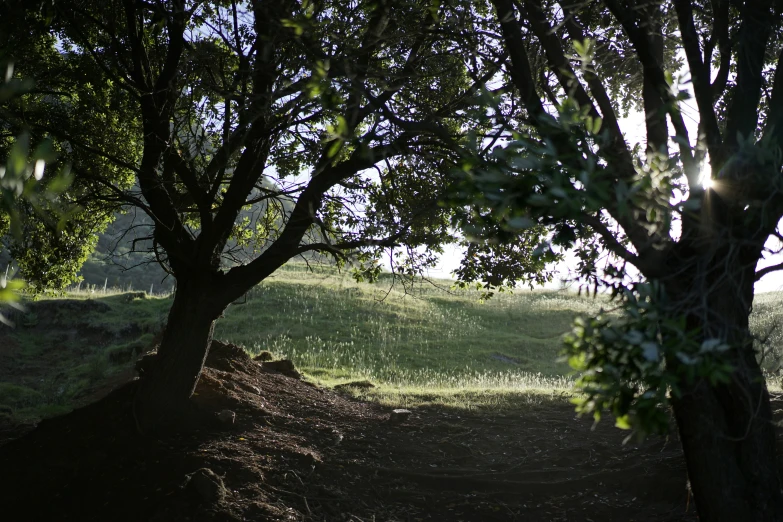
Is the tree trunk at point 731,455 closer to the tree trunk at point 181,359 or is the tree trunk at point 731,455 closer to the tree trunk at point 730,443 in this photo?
the tree trunk at point 730,443

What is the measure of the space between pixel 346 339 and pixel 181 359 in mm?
15902

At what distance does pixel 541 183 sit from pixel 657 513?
4668 millimetres

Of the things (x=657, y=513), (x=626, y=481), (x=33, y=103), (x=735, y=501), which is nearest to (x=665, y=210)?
(x=735, y=501)

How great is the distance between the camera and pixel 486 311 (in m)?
32.8

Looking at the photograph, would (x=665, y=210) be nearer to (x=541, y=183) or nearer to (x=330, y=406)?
(x=541, y=183)

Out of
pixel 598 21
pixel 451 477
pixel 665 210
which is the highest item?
pixel 598 21

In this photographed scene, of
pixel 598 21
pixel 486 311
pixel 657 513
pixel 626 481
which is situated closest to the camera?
pixel 657 513

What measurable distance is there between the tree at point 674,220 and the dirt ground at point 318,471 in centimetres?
187

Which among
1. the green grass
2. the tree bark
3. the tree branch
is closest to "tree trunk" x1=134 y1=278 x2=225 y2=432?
the tree bark

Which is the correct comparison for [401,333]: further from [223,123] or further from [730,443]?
[730,443]

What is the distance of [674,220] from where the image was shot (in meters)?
4.07

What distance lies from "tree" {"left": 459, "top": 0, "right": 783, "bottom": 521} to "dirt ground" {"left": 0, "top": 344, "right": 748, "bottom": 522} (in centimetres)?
187

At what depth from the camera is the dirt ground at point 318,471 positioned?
6223 mm

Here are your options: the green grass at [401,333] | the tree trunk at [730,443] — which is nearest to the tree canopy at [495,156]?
the tree trunk at [730,443]
